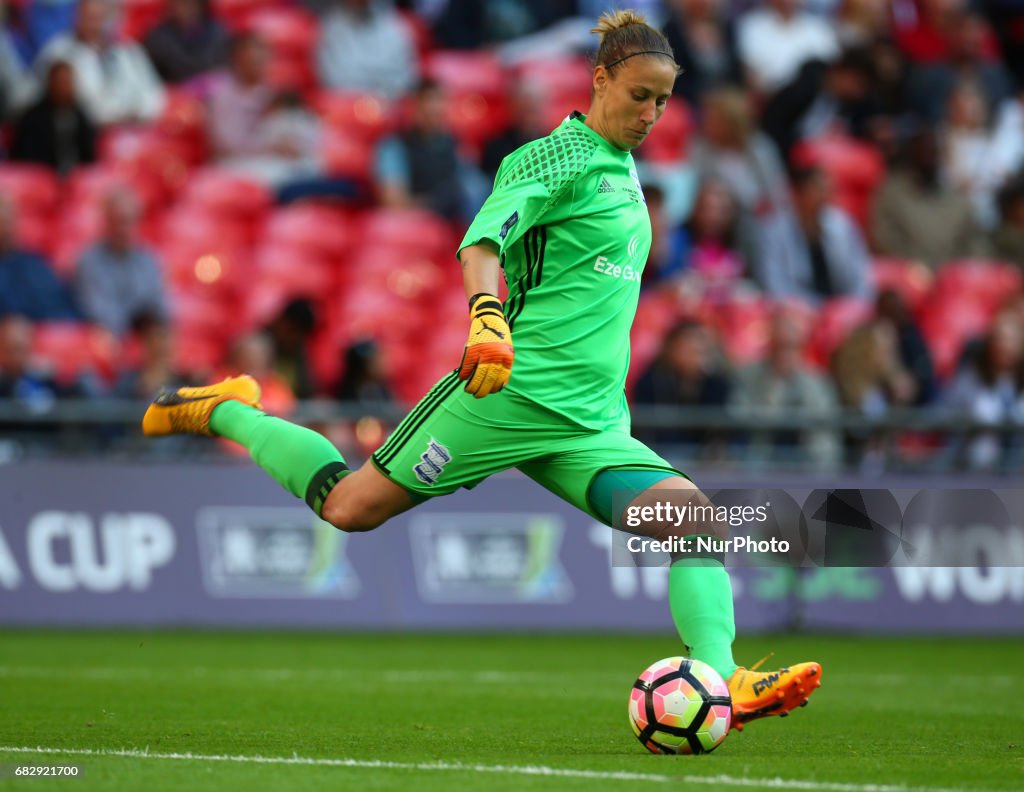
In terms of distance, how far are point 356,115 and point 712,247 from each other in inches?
151

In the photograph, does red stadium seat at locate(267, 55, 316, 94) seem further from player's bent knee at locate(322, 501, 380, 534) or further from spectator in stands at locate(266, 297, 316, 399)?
player's bent knee at locate(322, 501, 380, 534)

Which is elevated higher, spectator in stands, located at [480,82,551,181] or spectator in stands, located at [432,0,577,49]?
spectator in stands, located at [432,0,577,49]

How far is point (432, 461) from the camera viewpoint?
20.9ft

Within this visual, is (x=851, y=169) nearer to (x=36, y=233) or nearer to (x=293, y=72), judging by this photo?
(x=293, y=72)

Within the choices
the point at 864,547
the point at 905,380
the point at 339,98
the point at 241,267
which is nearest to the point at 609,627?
the point at 864,547

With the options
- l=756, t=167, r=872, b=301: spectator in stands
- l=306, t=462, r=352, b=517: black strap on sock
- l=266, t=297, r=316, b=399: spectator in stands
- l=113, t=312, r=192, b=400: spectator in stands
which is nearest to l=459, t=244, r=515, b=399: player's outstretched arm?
l=306, t=462, r=352, b=517: black strap on sock

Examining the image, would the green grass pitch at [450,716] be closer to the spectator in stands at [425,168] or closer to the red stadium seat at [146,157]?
the spectator in stands at [425,168]

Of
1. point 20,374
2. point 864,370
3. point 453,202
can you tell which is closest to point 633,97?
point 20,374

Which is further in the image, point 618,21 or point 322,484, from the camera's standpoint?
point 322,484

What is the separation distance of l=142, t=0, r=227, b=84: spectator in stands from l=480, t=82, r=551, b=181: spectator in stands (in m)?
2.86

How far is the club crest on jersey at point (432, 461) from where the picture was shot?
6.35 meters

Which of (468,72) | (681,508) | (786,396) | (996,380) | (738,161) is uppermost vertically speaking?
(468,72)

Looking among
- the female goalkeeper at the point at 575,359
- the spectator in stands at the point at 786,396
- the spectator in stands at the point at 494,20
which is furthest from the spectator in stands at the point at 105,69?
the female goalkeeper at the point at 575,359

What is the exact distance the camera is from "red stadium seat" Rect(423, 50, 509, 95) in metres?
17.4
